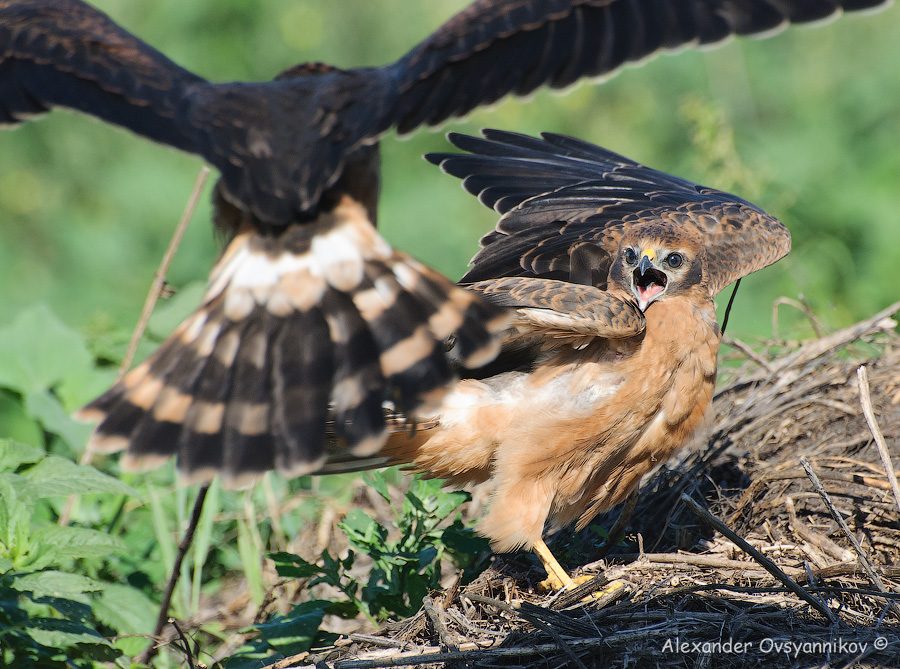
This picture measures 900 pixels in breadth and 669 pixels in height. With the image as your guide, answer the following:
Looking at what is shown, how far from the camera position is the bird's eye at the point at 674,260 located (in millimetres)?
3980

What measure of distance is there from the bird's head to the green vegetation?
34.6 inches

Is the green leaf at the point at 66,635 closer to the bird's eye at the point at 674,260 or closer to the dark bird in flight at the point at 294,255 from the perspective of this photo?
the dark bird in flight at the point at 294,255

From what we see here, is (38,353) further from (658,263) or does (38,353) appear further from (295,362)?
(658,263)

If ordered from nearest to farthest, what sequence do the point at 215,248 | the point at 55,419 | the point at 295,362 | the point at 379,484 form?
the point at 295,362 < the point at 379,484 < the point at 55,419 < the point at 215,248

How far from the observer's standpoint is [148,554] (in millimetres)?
4348

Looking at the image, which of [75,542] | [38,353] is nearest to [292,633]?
[75,542]

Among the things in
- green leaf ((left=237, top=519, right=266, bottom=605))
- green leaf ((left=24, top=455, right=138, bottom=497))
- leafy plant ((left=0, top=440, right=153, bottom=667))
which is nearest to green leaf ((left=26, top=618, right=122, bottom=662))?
leafy plant ((left=0, top=440, right=153, bottom=667))

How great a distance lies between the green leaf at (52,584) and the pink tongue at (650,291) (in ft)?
7.77

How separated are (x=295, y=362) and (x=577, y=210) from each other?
6.91 ft

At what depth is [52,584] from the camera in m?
2.91

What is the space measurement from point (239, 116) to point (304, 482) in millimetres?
2622

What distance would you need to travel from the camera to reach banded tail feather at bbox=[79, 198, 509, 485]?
2840 mm

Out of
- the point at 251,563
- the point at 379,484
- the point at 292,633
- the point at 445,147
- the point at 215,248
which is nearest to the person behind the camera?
the point at 292,633

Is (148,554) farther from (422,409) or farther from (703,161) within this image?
(703,161)
